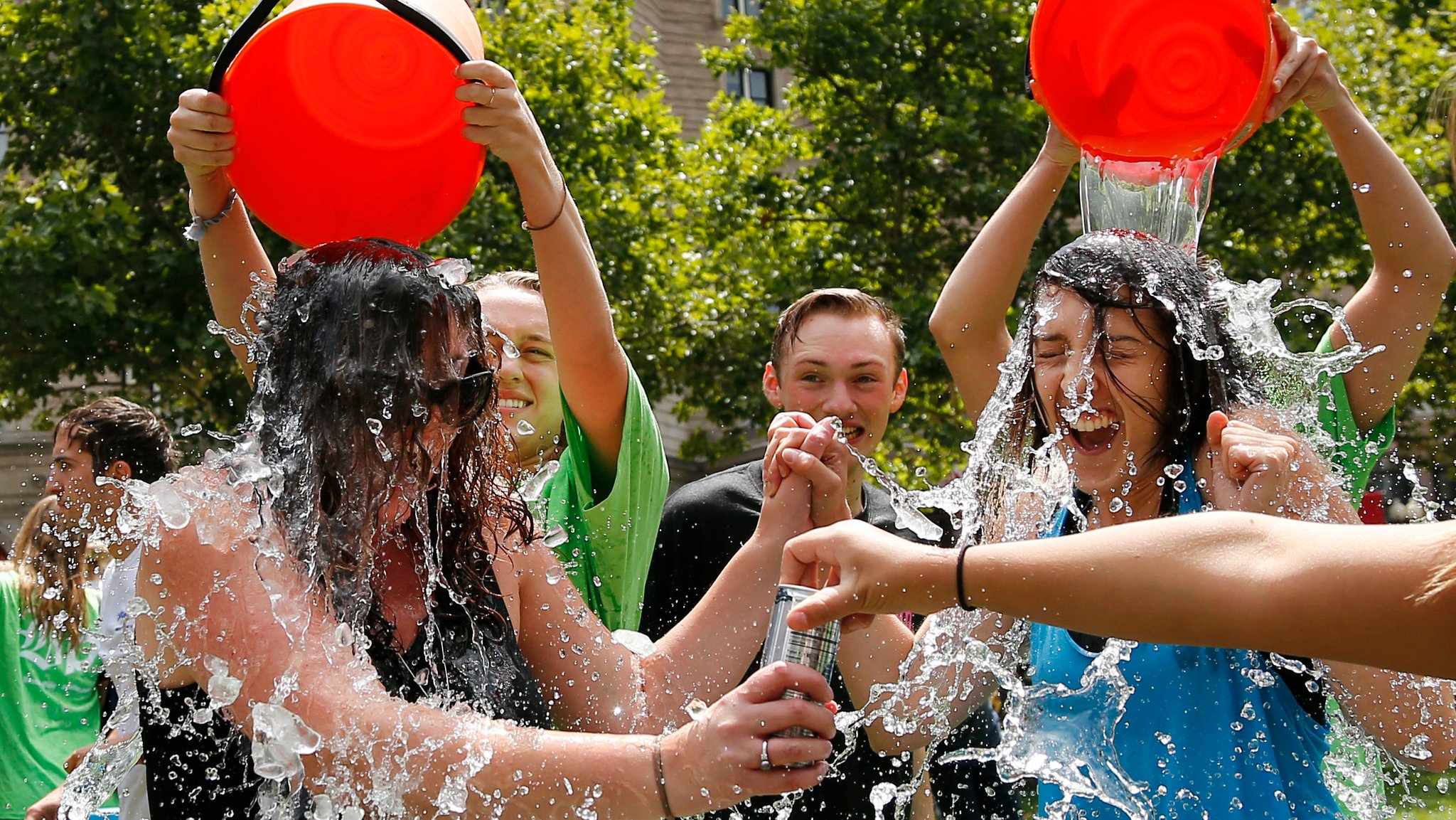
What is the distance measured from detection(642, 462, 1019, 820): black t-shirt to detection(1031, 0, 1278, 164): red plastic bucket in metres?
1.19

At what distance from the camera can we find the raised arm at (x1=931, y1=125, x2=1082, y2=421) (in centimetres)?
294

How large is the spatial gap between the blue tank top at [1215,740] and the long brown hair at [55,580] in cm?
389

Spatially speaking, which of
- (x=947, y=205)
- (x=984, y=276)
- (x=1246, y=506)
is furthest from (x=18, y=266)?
(x=1246, y=506)

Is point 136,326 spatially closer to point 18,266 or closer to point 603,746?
point 18,266

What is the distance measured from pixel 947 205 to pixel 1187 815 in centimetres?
1150

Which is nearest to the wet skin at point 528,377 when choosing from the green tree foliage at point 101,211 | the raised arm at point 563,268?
the raised arm at point 563,268

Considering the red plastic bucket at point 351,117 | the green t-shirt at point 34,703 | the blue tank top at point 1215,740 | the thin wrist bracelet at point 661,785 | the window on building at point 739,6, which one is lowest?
the green t-shirt at point 34,703

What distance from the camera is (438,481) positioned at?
2291 millimetres

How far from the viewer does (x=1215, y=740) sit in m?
2.14

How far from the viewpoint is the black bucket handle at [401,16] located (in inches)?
96.0

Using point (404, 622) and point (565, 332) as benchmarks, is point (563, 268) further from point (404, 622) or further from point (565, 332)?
point (404, 622)

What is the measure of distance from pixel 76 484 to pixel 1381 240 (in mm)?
3972

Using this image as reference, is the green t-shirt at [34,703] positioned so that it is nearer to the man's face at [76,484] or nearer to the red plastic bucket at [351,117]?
the man's face at [76,484]

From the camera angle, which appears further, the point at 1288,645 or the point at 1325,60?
the point at 1325,60
